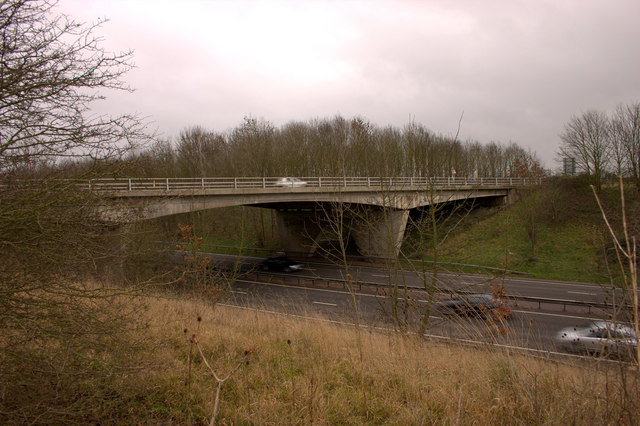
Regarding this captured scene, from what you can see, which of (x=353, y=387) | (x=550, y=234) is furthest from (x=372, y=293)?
(x=550, y=234)

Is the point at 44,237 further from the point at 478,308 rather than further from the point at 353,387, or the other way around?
the point at 478,308

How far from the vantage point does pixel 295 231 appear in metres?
34.3

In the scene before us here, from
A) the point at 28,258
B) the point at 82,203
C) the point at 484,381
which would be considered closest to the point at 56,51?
the point at 82,203

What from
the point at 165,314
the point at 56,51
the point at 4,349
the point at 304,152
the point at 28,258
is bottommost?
the point at 165,314

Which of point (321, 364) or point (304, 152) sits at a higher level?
point (304, 152)

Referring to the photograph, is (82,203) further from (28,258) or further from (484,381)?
(484,381)

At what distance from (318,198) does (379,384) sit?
69.0 ft

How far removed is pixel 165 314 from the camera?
8094 mm

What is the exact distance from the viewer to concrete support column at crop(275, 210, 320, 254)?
112 ft

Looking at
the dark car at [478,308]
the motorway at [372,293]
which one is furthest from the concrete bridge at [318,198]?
the motorway at [372,293]

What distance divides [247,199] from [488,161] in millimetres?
48333

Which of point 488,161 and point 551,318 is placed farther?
point 488,161

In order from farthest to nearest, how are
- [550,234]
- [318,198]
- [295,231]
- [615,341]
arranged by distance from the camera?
[295,231] → [550,234] → [318,198] → [615,341]

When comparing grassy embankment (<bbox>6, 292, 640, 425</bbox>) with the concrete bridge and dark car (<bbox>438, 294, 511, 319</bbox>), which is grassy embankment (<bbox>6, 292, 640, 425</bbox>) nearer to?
dark car (<bbox>438, 294, 511, 319</bbox>)
